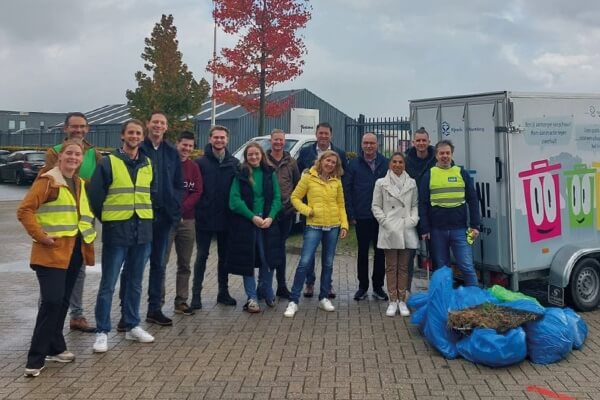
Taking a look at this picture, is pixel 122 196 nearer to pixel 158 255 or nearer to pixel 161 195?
pixel 161 195

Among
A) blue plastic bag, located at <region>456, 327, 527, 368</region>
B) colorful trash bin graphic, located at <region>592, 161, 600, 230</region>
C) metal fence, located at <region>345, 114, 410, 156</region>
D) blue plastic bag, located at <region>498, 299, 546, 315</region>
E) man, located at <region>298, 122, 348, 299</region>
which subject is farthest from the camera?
metal fence, located at <region>345, 114, 410, 156</region>

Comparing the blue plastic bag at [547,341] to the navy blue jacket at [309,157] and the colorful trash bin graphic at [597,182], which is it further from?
the navy blue jacket at [309,157]

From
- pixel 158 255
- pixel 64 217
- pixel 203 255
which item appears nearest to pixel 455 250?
pixel 203 255

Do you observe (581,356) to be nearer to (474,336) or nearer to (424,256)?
(474,336)

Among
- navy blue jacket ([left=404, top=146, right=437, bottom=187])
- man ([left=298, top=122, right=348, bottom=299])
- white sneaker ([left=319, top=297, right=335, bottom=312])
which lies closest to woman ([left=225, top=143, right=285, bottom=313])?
white sneaker ([left=319, top=297, right=335, bottom=312])

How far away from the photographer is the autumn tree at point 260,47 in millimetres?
18547

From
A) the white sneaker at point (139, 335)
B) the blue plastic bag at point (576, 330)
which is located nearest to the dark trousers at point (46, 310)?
the white sneaker at point (139, 335)

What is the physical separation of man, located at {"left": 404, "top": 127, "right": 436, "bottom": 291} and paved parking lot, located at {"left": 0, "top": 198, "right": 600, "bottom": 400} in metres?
1.47

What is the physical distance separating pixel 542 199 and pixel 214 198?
11.7 ft

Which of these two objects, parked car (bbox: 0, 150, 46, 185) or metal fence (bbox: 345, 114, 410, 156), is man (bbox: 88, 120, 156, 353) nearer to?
metal fence (bbox: 345, 114, 410, 156)

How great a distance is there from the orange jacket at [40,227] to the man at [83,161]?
0.47m

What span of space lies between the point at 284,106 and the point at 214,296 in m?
13.7

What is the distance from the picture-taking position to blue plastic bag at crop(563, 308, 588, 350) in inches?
217

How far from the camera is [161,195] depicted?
614 centimetres
